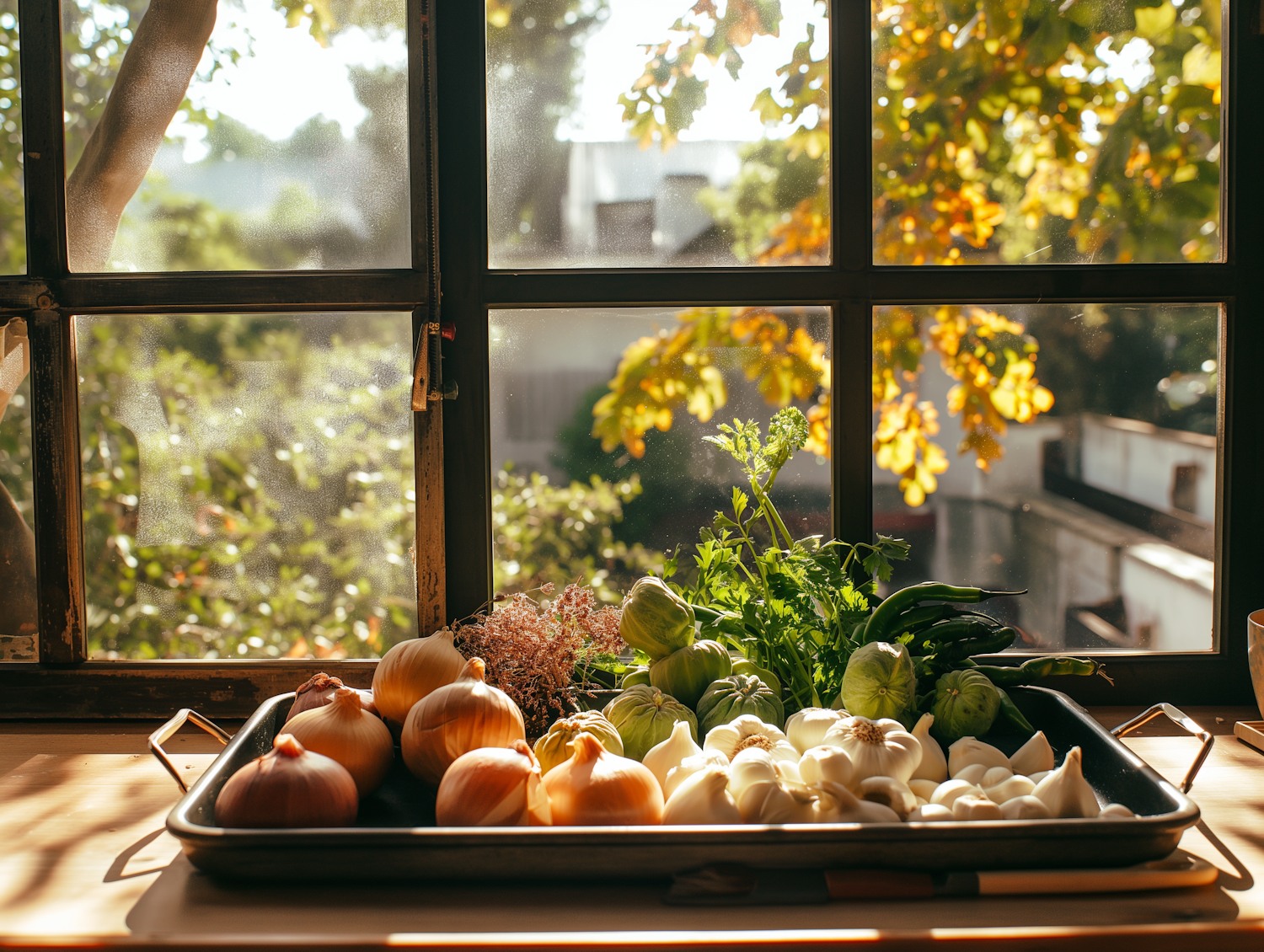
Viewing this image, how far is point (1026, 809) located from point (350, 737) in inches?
27.4

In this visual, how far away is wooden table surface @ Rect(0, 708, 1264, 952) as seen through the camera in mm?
653

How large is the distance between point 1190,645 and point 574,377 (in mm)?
1047

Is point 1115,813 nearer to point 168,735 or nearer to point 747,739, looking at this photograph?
point 747,739

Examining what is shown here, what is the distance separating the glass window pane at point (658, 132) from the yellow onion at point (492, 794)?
0.74m

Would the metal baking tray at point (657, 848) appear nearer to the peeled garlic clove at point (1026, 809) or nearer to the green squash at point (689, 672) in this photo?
the peeled garlic clove at point (1026, 809)

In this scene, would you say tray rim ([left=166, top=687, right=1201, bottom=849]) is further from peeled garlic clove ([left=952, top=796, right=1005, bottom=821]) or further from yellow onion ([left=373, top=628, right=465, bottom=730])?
yellow onion ([left=373, top=628, right=465, bottom=730])

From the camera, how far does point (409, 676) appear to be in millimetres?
963

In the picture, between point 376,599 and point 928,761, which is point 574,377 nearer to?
point 376,599

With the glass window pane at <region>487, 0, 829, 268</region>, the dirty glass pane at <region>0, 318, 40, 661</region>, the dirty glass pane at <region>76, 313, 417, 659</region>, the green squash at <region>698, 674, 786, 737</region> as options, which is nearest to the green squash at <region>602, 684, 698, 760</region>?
the green squash at <region>698, 674, 786, 737</region>

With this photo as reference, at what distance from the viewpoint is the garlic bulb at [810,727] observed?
2.99 feet

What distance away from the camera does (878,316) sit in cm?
123

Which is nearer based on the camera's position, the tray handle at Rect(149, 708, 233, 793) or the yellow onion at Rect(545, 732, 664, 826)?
the yellow onion at Rect(545, 732, 664, 826)

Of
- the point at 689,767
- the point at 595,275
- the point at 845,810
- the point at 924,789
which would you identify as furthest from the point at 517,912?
the point at 595,275

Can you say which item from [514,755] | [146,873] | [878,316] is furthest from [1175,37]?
[146,873]
